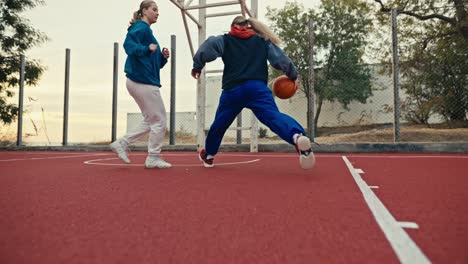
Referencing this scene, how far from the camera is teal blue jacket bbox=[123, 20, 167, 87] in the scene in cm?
420

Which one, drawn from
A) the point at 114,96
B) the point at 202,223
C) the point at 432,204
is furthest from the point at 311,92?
the point at 202,223

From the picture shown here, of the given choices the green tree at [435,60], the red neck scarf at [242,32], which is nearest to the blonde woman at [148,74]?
the red neck scarf at [242,32]

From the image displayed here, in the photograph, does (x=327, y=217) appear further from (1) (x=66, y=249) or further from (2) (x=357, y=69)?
(2) (x=357, y=69)

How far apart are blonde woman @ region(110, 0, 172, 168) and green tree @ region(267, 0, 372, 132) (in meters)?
12.4

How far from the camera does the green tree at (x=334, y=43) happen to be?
17.1 meters

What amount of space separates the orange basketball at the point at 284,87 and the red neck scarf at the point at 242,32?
688mm

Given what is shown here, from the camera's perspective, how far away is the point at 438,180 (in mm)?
3156

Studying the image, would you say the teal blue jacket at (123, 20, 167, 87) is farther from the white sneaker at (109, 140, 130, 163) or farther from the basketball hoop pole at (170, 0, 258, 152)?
the basketball hoop pole at (170, 0, 258, 152)

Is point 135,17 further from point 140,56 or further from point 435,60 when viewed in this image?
point 435,60

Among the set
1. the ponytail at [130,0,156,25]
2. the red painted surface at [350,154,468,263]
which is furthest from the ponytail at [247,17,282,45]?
the red painted surface at [350,154,468,263]

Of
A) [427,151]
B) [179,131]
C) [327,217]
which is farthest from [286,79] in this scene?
[179,131]

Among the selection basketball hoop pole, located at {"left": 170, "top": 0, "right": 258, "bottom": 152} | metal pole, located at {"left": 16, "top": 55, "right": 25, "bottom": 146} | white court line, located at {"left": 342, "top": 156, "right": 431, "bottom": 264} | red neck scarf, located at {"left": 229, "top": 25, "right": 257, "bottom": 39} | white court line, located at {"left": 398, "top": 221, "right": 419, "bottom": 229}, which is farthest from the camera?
metal pole, located at {"left": 16, "top": 55, "right": 25, "bottom": 146}

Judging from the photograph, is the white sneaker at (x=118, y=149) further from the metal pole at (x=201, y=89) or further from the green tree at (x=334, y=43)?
the green tree at (x=334, y=43)

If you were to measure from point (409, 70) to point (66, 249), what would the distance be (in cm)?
1270
